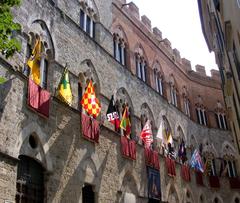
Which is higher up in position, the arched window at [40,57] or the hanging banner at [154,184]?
the arched window at [40,57]

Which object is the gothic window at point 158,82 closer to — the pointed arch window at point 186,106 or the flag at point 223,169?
the pointed arch window at point 186,106

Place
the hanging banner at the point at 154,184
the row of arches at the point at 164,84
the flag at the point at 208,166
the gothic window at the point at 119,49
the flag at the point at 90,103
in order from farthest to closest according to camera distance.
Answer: the flag at the point at 208,166 → the row of arches at the point at 164,84 → the gothic window at the point at 119,49 → the hanging banner at the point at 154,184 → the flag at the point at 90,103

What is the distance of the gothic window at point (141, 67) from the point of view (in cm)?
1791

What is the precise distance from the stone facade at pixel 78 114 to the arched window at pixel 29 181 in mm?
160

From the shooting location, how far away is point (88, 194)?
11406 millimetres

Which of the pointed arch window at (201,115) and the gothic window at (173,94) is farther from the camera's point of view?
the pointed arch window at (201,115)

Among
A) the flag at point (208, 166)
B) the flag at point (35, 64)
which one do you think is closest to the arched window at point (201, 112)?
the flag at point (208, 166)

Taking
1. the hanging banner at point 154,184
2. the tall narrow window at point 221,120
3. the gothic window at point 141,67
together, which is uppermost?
the gothic window at point 141,67

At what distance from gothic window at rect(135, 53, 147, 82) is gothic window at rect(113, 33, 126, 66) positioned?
4.00 ft

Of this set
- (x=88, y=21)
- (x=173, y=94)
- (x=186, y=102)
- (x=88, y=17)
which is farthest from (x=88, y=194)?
(x=186, y=102)

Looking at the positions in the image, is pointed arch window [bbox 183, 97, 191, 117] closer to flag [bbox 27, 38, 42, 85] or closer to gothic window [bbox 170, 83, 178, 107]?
gothic window [bbox 170, 83, 178, 107]

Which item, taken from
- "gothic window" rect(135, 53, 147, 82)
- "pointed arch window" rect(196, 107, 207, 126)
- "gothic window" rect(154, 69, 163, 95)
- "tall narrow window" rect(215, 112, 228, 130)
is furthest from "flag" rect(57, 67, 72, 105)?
"tall narrow window" rect(215, 112, 228, 130)

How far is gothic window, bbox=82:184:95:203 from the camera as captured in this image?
1126 cm

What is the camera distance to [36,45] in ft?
33.5
